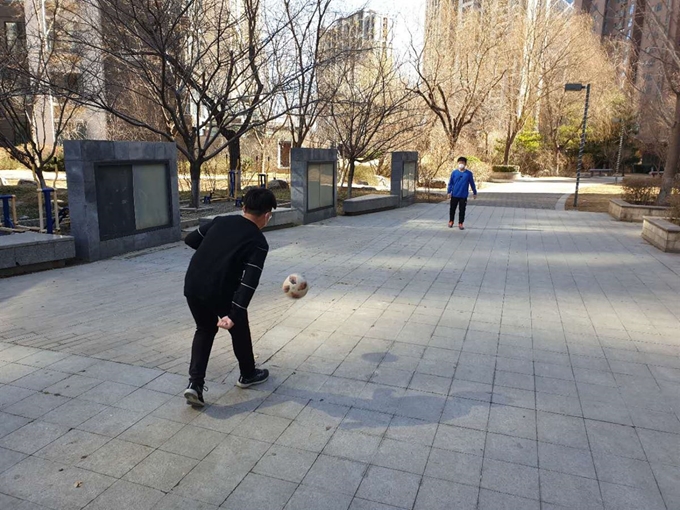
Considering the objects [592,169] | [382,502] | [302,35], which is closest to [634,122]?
[592,169]

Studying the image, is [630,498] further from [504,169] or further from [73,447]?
[504,169]

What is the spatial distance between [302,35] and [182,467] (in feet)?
54.4

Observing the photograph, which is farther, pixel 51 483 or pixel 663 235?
pixel 663 235

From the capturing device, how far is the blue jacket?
12.2 metres

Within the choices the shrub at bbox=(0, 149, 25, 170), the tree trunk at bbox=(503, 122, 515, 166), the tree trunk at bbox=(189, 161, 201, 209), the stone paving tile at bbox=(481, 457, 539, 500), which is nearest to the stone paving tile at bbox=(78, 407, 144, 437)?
the stone paving tile at bbox=(481, 457, 539, 500)

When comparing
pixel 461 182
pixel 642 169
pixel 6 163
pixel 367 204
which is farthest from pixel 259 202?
pixel 642 169

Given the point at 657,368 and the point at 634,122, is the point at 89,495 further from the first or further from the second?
the point at 634,122

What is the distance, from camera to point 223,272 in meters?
3.53

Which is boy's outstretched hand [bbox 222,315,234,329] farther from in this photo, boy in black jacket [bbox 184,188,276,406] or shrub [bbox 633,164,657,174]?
shrub [bbox 633,164,657,174]

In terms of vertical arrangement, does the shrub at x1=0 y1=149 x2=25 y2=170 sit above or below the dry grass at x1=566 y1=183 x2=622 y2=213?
above

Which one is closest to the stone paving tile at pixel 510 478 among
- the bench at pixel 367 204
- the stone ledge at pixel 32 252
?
the stone ledge at pixel 32 252

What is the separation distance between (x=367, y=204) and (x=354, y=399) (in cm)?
1292

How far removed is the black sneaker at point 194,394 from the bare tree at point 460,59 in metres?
27.0

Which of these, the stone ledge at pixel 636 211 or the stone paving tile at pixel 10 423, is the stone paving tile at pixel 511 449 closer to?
the stone paving tile at pixel 10 423
